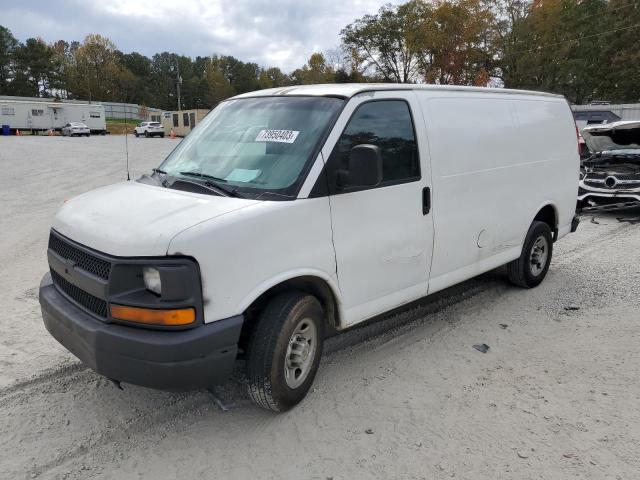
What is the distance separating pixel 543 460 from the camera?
9.82ft

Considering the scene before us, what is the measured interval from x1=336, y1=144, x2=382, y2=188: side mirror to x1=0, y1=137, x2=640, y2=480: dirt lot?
1.49 metres

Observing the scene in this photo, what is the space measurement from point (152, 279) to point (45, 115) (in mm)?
53797

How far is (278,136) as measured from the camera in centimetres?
362

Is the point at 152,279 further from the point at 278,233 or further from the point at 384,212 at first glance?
the point at 384,212

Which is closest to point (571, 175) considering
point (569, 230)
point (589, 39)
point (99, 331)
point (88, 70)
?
point (569, 230)

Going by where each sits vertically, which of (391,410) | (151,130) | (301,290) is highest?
(151,130)

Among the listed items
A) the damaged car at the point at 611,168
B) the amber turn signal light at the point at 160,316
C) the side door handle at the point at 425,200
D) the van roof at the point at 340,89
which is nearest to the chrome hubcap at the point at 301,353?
the amber turn signal light at the point at 160,316

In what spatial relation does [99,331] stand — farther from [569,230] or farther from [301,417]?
[569,230]

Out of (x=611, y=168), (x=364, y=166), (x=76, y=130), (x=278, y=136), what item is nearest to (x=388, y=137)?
(x=364, y=166)

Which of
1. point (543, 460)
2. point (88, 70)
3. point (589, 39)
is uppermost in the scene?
point (88, 70)

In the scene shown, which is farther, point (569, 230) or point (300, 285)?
point (569, 230)

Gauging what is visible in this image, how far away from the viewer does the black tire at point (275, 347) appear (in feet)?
10.3

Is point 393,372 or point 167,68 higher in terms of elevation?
point 167,68

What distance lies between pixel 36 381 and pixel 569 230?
5.82 m
